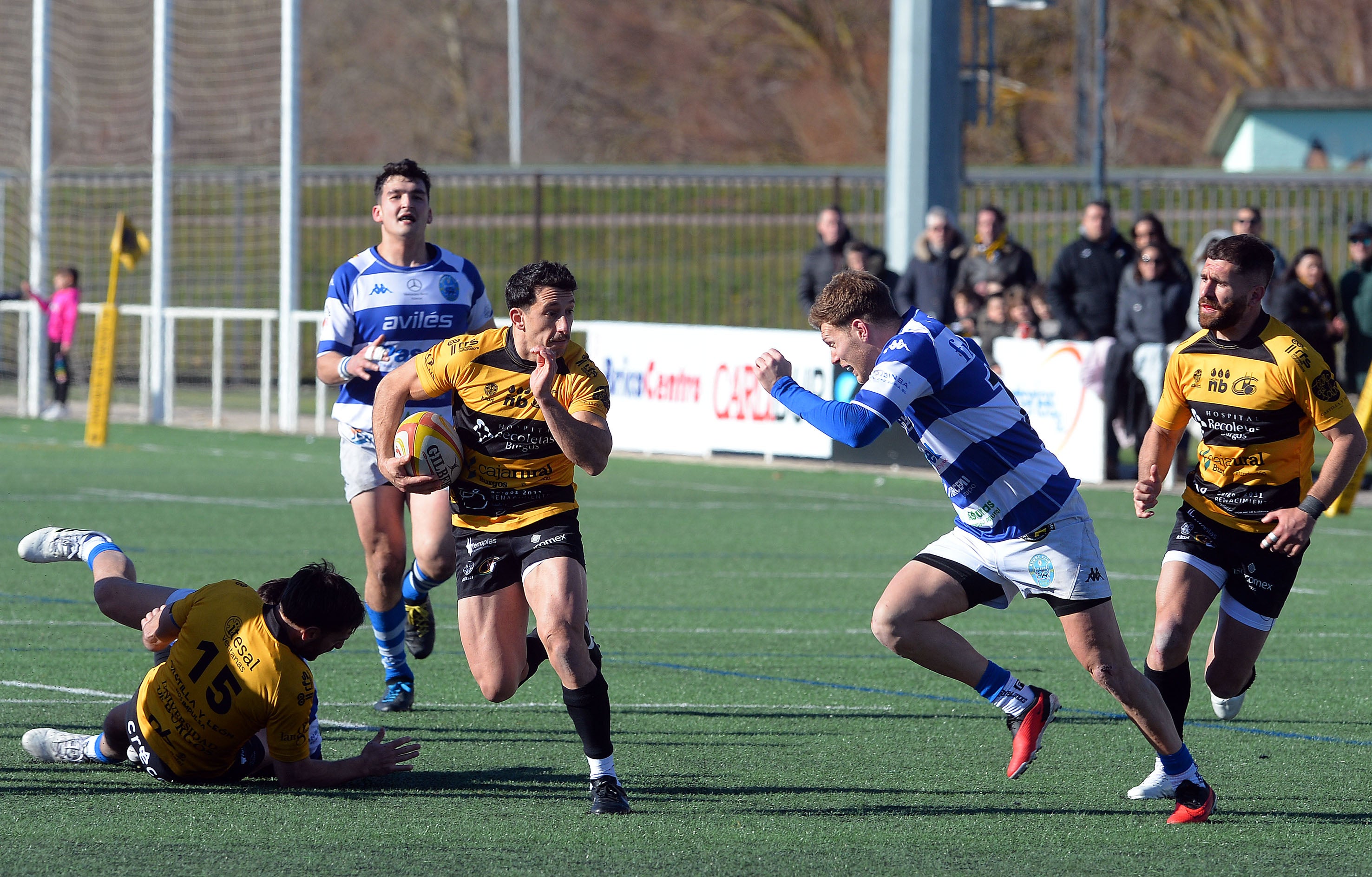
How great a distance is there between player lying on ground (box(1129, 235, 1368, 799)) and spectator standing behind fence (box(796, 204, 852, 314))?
10.6 metres

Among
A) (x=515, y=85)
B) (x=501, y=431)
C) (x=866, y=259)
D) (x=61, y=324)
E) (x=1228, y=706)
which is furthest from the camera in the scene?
(x=515, y=85)

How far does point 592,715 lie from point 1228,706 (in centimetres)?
266

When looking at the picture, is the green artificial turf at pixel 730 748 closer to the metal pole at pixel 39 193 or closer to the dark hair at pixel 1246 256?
the dark hair at pixel 1246 256

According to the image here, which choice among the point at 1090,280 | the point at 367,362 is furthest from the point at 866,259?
the point at 367,362

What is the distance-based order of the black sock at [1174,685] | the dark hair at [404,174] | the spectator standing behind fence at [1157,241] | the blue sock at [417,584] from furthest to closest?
the spectator standing behind fence at [1157,241] → the dark hair at [404,174] → the blue sock at [417,584] → the black sock at [1174,685]

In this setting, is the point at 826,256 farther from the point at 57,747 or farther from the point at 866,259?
the point at 57,747

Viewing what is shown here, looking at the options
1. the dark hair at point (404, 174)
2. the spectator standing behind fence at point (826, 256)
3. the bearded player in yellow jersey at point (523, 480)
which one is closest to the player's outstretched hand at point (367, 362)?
the dark hair at point (404, 174)

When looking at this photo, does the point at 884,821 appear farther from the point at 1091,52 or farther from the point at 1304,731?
the point at 1091,52

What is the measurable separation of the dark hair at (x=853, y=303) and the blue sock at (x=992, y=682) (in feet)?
3.82

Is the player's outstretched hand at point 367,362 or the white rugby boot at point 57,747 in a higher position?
the player's outstretched hand at point 367,362

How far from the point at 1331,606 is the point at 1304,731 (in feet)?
10.8

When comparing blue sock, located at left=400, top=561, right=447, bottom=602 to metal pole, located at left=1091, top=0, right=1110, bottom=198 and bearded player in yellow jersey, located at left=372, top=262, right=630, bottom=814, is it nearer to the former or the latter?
bearded player in yellow jersey, located at left=372, top=262, right=630, bottom=814

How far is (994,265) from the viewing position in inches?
652

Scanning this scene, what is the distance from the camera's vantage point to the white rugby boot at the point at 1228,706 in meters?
6.95
